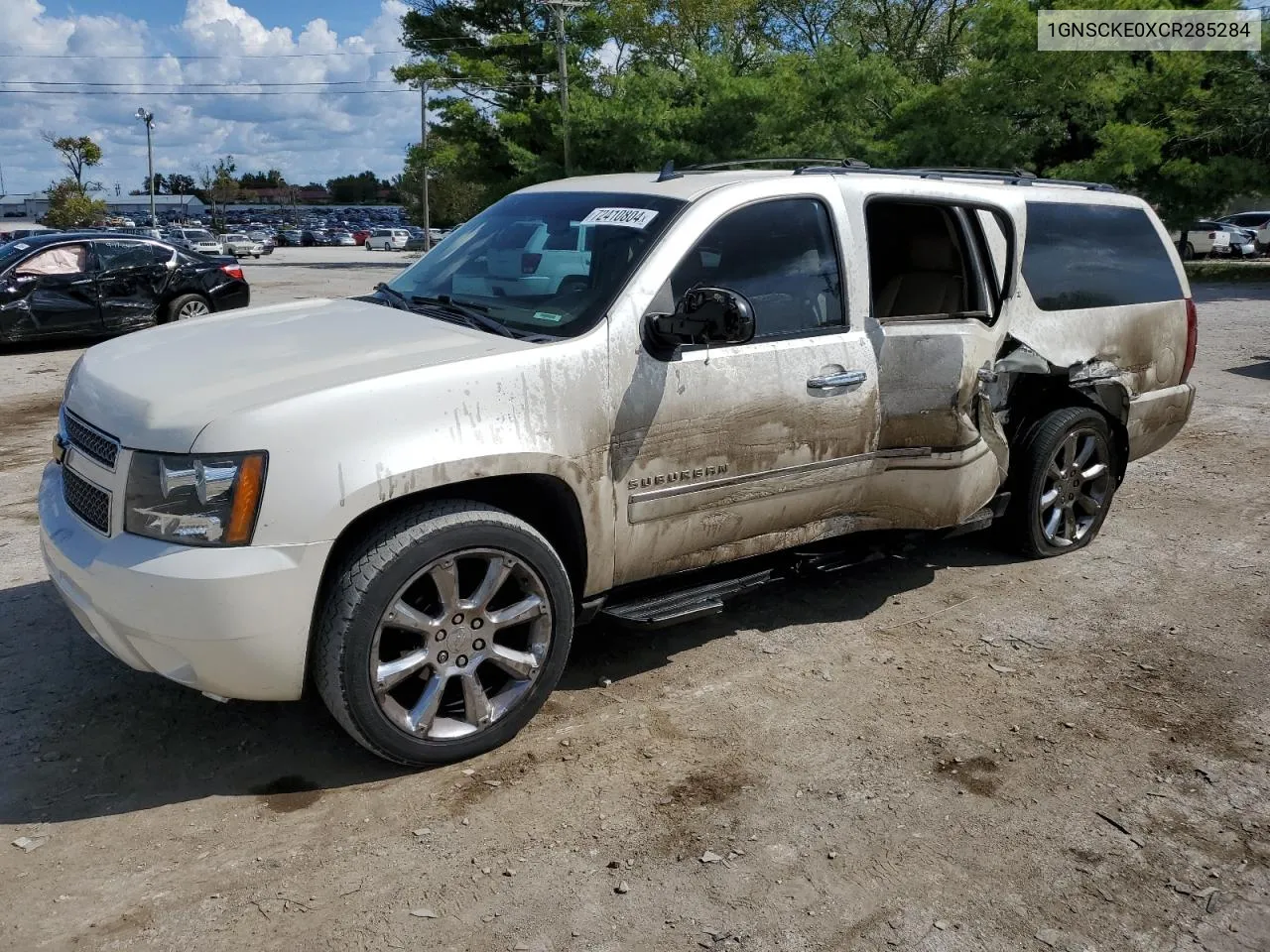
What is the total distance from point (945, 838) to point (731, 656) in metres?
1.38

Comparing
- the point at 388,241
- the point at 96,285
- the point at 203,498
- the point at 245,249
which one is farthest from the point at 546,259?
the point at 388,241

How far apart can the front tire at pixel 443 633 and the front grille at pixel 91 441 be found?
0.78 m

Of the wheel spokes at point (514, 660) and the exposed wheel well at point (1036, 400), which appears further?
the exposed wheel well at point (1036, 400)

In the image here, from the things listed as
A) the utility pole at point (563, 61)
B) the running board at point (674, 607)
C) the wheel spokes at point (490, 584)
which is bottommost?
the running board at point (674, 607)

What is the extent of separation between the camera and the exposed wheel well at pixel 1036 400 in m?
5.41

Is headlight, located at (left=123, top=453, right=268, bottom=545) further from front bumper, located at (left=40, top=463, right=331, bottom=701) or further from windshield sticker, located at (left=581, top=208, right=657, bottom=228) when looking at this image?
windshield sticker, located at (left=581, top=208, right=657, bottom=228)

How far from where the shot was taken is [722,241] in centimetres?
411

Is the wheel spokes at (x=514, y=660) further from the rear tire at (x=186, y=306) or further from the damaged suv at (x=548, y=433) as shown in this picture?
the rear tire at (x=186, y=306)

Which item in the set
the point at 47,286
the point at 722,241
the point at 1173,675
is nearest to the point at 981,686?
the point at 1173,675

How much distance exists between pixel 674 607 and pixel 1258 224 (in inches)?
1498

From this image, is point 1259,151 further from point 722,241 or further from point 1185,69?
point 722,241

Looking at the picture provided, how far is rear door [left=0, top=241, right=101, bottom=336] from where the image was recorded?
12961mm

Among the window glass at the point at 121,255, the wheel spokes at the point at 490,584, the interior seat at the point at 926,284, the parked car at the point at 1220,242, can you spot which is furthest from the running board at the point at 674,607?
the parked car at the point at 1220,242

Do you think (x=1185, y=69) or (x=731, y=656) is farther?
(x=1185, y=69)
